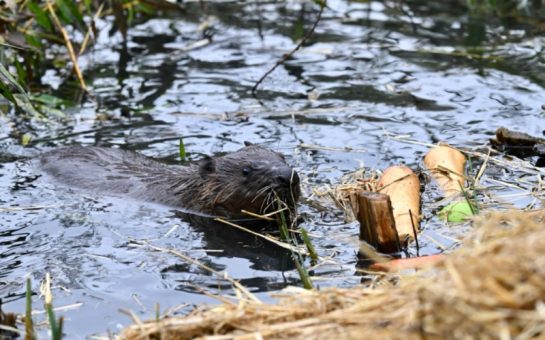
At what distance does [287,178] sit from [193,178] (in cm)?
102

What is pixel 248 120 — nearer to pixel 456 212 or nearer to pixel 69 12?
pixel 69 12

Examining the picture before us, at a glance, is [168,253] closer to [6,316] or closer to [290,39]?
[6,316]

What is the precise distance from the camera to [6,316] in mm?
4348

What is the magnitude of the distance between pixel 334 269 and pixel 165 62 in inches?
223

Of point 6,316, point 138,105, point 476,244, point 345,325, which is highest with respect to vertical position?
point 476,244

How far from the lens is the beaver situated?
640 centimetres

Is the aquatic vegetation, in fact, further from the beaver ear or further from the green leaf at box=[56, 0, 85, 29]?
the beaver ear

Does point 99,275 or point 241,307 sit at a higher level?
point 241,307

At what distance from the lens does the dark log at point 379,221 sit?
5.41m

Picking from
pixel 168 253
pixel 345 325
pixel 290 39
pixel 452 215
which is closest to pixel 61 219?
pixel 168 253

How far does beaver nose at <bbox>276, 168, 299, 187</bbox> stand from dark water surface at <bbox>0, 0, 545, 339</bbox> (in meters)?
0.32

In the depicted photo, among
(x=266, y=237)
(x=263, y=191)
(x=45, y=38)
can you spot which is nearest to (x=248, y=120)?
(x=263, y=191)

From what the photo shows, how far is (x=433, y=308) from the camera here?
319cm

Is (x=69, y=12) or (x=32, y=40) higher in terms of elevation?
(x=69, y=12)
